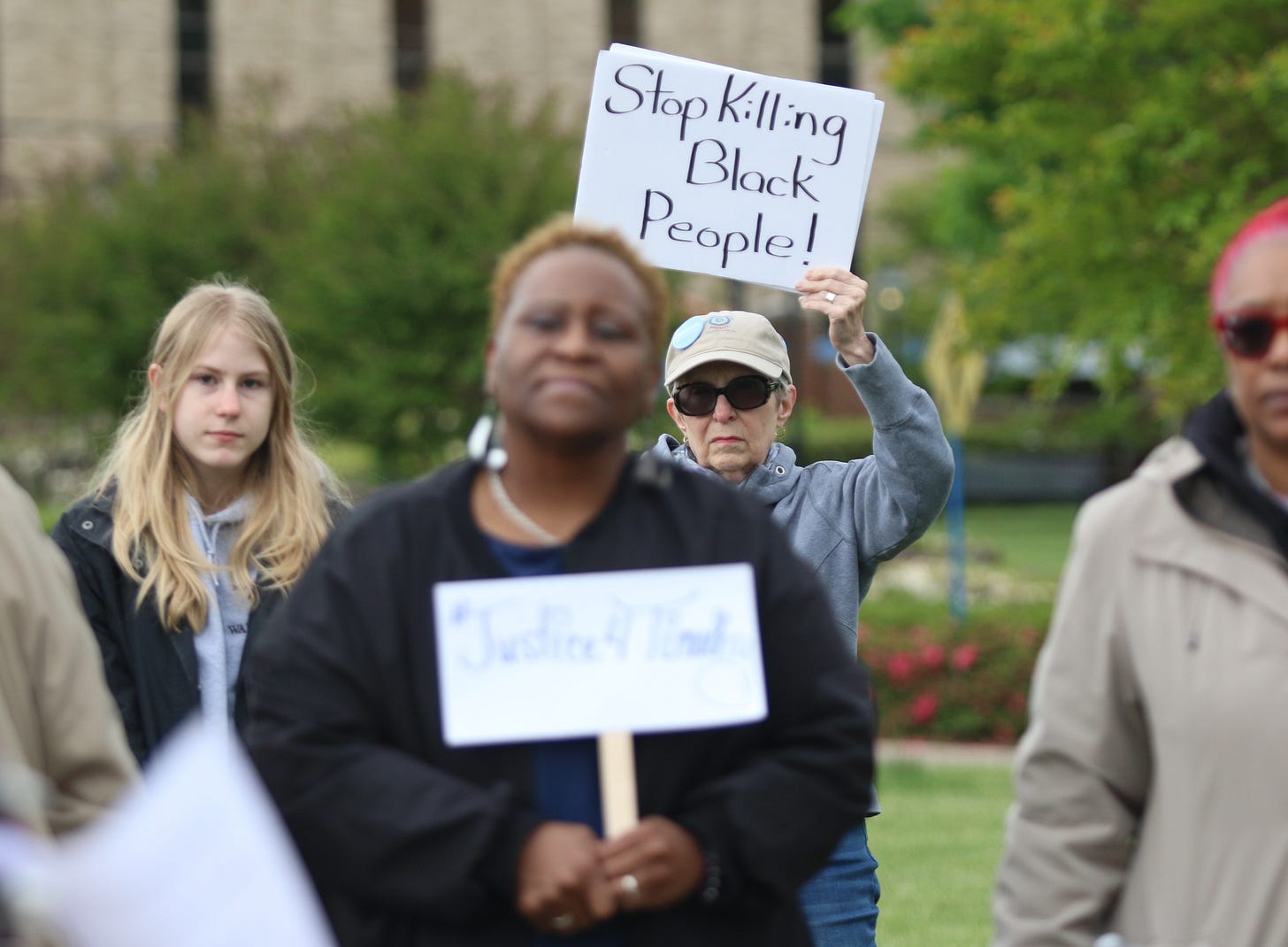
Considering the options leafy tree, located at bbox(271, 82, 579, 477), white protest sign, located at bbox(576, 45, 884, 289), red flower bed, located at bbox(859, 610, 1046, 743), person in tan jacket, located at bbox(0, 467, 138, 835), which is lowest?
red flower bed, located at bbox(859, 610, 1046, 743)

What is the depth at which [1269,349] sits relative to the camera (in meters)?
2.75

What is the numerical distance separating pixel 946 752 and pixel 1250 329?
33.8ft

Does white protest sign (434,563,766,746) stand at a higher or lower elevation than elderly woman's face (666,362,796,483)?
lower

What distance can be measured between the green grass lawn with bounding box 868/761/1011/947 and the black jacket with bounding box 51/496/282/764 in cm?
389

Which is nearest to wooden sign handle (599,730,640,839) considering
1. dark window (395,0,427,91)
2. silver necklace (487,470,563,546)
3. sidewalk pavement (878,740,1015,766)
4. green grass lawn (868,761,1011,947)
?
silver necklace (487,470,563,546)

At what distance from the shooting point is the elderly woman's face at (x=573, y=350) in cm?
277

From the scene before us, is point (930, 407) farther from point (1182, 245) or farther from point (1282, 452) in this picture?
point (1182, 245)

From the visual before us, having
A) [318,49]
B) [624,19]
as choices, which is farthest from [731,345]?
[624,19]

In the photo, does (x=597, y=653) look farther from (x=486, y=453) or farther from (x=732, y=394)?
(x=732, y=394)

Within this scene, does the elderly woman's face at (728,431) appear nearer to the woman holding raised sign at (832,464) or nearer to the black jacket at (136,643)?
the woman holding raised sign at (832,464)

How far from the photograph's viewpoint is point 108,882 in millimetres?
2064

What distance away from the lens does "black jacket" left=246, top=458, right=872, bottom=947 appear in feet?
8.70

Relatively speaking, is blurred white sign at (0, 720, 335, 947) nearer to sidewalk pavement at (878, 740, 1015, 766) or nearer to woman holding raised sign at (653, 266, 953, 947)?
woman holding raised sign at (653, 266, 953, 947)

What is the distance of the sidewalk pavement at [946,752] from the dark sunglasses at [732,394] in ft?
27.2
